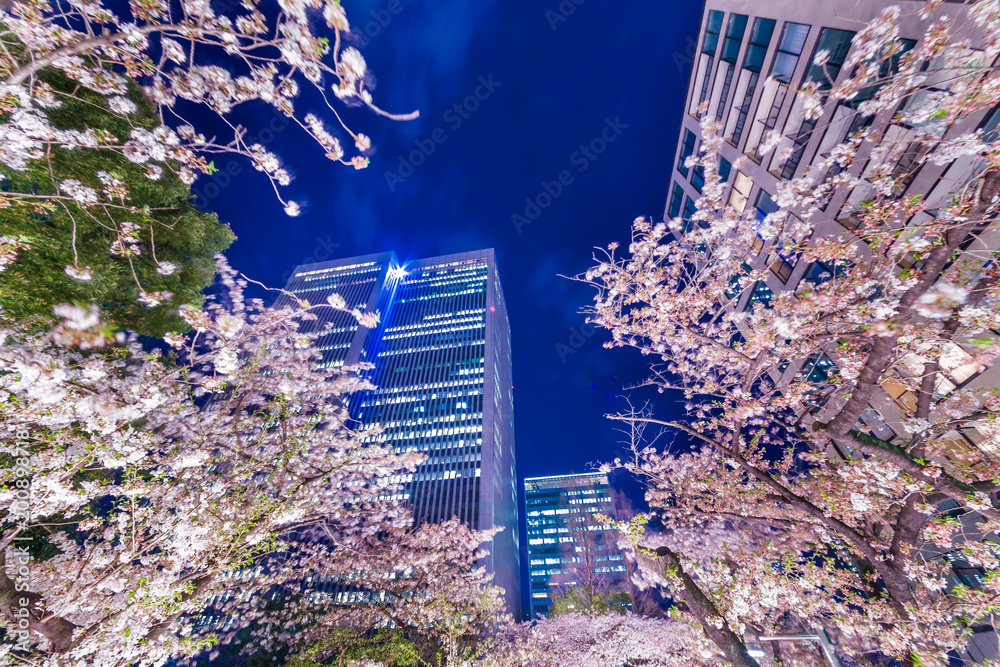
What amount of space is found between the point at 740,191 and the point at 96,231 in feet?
92.4

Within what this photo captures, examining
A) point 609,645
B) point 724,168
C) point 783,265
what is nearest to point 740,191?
point 724,168

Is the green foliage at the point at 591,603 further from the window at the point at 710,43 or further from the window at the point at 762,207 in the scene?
the window at the point at 710,43

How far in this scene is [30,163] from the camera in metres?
8.15

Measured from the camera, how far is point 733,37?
17.5 m

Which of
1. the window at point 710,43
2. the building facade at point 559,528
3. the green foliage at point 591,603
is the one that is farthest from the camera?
the building facade at point 559,528

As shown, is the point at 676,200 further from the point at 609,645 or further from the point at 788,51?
the point at 609,645

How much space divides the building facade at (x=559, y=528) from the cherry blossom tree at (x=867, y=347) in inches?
3634

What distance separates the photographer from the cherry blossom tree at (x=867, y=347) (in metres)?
5.65

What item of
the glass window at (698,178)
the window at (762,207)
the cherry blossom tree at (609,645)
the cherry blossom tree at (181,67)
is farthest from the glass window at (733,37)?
Answer: the cherry blossom tree at (609,645)

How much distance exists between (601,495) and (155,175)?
386 feet

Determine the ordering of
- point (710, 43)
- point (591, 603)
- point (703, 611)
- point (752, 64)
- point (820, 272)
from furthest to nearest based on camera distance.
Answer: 1. point (591, 603)
2. point (710, 43)
3. point (752, 64)
4. point (820, 272)
5. point (703, 611)

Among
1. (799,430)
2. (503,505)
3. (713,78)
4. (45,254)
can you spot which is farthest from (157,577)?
(503,505)

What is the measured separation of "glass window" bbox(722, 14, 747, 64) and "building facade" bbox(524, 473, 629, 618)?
97905 millimetres

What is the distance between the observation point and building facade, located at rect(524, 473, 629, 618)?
304 feet
